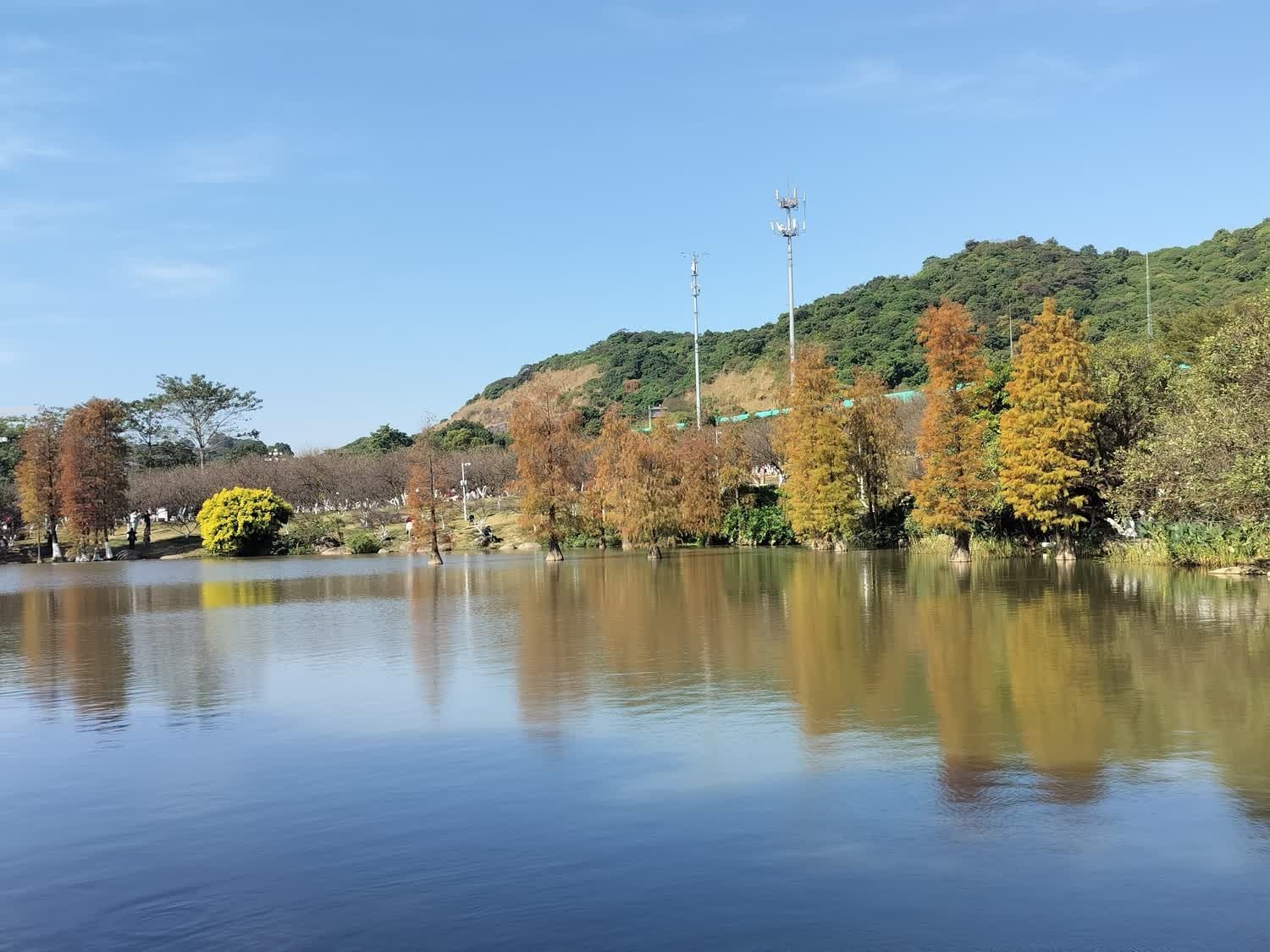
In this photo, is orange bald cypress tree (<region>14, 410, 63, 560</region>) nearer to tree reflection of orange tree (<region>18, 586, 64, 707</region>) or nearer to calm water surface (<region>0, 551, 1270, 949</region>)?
tree reflection of orange tree (<region>18, 586, 64, 707</region>)

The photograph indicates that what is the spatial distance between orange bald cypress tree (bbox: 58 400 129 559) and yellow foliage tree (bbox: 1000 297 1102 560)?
183ft

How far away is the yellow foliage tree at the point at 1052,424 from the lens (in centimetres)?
3319

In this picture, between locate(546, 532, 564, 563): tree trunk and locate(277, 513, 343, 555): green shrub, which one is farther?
locate(277, 513, 343, 555): green shrub

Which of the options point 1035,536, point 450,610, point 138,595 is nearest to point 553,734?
point 450,610

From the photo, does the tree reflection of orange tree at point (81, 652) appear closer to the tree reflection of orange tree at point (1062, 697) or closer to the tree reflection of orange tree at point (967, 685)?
the tree reflection of orange tree at point (967, 685)

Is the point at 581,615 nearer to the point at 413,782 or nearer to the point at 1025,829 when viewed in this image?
the point at 413,782

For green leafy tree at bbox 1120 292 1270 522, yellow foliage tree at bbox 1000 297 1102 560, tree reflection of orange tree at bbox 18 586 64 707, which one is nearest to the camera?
tree reflection of orange tree at bbox 18 586 64 707

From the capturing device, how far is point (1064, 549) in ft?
111

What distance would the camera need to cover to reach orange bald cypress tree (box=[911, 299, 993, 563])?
120 ft

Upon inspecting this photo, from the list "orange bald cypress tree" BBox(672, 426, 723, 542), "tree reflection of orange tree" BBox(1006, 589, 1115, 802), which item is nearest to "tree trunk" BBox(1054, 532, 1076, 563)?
"tree reflection of orange tree" BBox(1006, 589, 1115, 802)

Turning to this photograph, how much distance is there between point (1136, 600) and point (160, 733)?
719 inches

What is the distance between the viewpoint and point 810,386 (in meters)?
45.2

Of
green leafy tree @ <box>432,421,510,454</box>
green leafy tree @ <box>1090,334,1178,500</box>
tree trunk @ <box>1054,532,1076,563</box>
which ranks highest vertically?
green leafy tree @ <box>432,421,510,454</box>

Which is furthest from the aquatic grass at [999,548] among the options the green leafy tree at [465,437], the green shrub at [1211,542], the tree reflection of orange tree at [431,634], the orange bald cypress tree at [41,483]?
the green leafy tree at [465,437]
